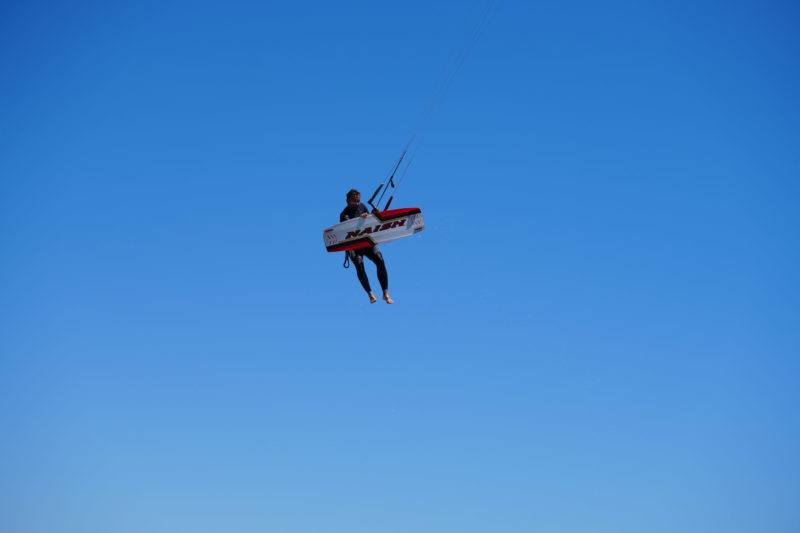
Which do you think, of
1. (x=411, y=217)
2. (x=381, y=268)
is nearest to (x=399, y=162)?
(x=411, y=217)

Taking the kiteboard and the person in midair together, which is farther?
the person in midair

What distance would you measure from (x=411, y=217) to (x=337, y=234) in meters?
1.65

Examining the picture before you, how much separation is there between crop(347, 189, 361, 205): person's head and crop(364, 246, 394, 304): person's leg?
1131 mm

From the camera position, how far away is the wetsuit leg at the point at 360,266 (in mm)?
20000

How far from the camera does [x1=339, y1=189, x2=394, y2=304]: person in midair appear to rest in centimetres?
1992

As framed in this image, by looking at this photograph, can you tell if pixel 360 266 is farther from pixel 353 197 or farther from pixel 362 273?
pixel 353 197

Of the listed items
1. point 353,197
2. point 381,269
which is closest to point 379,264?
point 381,269

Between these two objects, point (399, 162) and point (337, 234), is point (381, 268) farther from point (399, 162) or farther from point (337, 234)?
point (399, 162)

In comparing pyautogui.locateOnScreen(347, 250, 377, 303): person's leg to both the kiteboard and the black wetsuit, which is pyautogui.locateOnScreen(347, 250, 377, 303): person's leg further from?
the kiteboard

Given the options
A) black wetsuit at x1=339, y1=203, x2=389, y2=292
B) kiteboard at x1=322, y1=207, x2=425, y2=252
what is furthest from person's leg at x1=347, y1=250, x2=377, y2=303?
kiteboard at x1=322, y1=207, x2=425, y2=252

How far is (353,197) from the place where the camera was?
20078 mm

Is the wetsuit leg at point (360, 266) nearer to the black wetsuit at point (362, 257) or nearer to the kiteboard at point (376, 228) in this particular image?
the black wetsuit at point (362, 257)

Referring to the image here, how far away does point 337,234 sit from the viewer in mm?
19594

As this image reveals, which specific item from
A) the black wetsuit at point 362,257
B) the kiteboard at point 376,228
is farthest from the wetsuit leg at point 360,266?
the kiteboard at point 376,228
